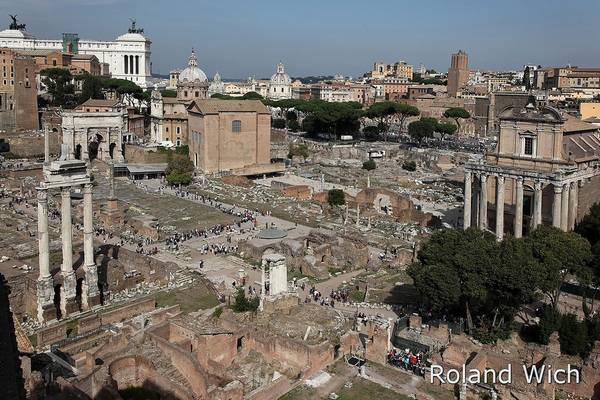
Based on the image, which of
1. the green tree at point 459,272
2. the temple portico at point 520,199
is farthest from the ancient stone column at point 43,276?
the temple portico at point 520,199

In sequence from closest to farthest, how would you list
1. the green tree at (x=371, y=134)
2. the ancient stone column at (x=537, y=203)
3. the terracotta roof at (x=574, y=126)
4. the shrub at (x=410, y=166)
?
the ancient stone column at (x=537, y=203)
the terracotta roof at (x=574, y=126)
the shrub at (x=410, y=166)
the green tree at (x=371, y=134)

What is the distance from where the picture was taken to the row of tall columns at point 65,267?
901 inches

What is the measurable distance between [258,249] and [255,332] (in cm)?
1221

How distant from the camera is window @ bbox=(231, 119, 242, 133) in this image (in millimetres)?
57406

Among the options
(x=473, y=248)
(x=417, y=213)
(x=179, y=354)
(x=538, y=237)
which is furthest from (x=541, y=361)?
(x=417, y=213)

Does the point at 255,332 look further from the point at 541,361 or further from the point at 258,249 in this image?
the point at 258,249

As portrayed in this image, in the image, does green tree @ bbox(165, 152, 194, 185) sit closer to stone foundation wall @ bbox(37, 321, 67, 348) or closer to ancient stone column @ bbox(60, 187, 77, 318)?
ancient stone column @ bbox(60, 187, 77, 318)

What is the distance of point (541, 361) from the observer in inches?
707

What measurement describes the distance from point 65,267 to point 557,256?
17379 mm

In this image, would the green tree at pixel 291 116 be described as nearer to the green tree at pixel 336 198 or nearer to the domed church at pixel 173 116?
the domed church at pixel 173 116

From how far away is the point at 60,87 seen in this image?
2992 inches

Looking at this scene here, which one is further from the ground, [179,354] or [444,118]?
[444,118]

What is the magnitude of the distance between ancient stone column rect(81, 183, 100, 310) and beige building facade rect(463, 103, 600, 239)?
Result: 1863 cm

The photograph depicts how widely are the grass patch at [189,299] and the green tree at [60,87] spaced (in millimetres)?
56579
